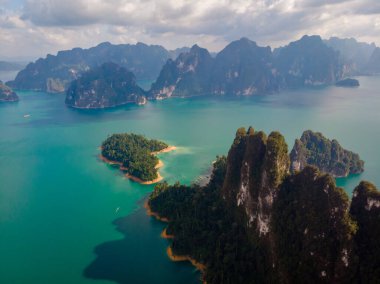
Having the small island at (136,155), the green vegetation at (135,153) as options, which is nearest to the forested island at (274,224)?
the small island at (136,155)

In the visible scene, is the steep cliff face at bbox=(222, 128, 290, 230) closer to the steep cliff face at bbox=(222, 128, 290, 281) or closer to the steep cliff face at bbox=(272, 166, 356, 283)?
the steep cliff face at bbox=(222, 128, 290, 281)

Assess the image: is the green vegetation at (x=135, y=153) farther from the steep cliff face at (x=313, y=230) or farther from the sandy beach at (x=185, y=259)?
the steep cliff face at (x=313, y=230)

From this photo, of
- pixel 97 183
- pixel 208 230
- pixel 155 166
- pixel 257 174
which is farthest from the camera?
pixel 155 166

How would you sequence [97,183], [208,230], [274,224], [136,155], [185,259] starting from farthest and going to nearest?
[136,155]
[97,183]
[208,230]
[185,259]
[274,224]

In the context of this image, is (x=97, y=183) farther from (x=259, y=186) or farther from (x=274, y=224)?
(x=274, y=224)

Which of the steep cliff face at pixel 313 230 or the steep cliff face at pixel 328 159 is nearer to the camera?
the steep cliff face at pixel 313 230

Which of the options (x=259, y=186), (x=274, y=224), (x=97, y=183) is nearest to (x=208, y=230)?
(x=259, y=186)

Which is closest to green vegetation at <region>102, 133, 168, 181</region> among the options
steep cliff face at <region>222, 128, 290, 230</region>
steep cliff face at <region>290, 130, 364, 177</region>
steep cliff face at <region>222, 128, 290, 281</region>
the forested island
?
the forested island
